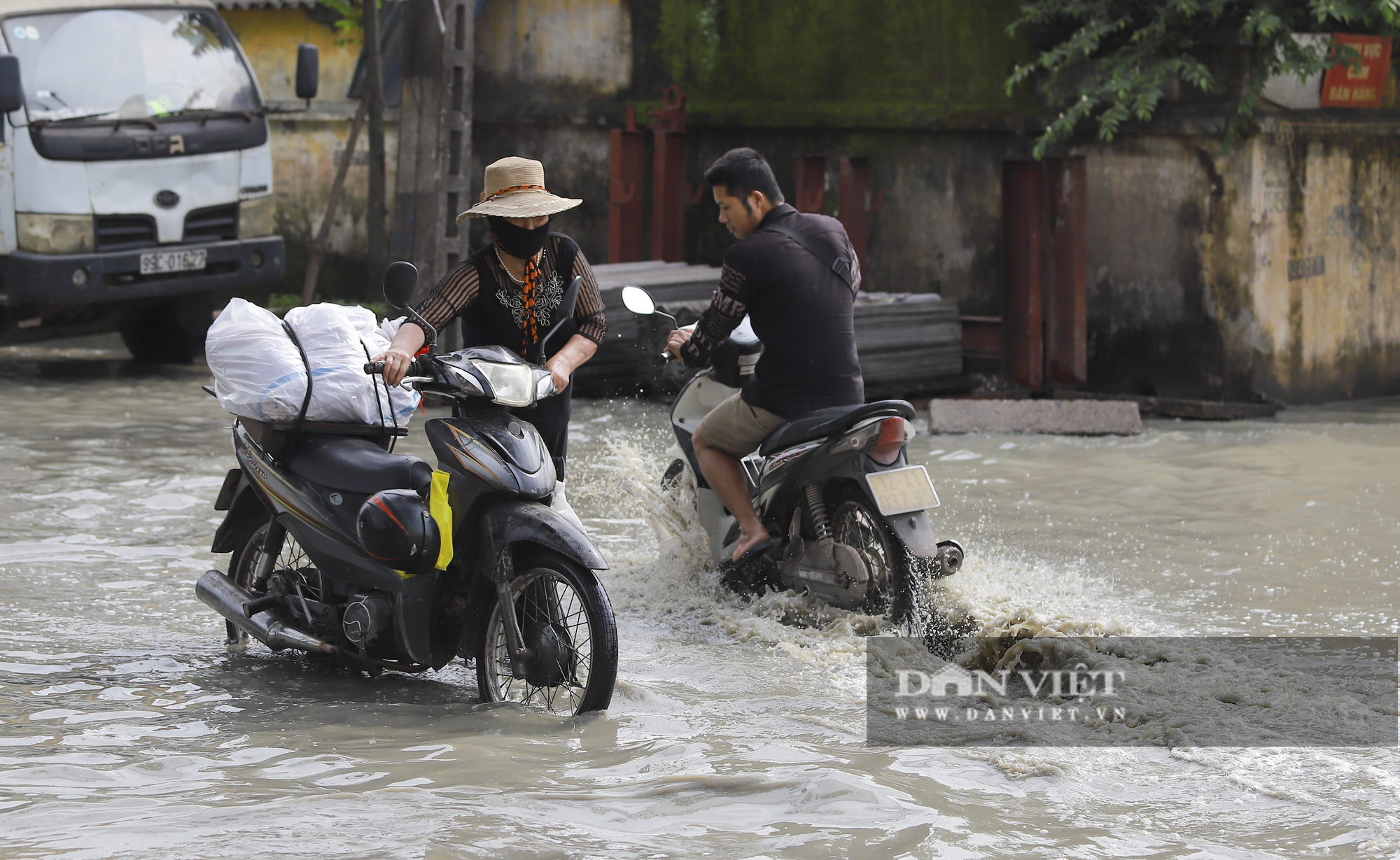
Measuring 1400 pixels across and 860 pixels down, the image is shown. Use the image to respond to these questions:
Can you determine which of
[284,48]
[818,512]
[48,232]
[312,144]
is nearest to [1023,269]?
[818,512]

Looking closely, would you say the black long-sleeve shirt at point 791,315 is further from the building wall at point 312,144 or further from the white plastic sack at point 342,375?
the building wall at point 312,144

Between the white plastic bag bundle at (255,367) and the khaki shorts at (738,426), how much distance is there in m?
1.75

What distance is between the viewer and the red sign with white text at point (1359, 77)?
1111 cm

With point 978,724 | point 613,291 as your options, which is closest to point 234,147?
point 613,291

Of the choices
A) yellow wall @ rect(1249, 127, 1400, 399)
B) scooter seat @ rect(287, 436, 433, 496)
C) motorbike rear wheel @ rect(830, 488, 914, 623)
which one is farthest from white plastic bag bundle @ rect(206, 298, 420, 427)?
yellow wall @ rect(1249, 127, 1400, 399)

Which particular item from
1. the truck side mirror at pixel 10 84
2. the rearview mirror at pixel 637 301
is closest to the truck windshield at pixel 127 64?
the truck side mirror at pixel 10 84

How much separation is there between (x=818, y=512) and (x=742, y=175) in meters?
1.34

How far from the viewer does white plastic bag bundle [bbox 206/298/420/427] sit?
16.8 feet

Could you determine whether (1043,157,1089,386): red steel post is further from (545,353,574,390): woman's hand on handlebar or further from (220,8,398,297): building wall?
(220,8,398,297): building wall

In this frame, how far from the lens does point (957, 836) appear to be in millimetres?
3604

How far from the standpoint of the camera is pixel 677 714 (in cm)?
469

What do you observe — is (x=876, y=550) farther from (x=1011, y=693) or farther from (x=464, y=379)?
(x=464, y=379)

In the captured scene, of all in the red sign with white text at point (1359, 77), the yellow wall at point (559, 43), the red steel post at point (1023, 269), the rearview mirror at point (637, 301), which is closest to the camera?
the rearview mirror at point (637, 301)

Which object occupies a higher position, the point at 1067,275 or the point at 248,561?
the point at 1067,275
